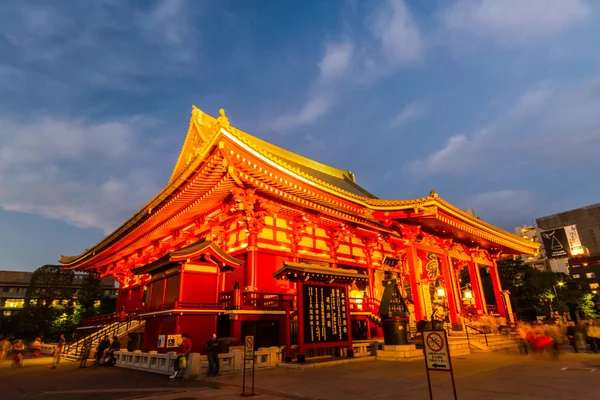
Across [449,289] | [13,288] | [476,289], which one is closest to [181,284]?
[449,289]

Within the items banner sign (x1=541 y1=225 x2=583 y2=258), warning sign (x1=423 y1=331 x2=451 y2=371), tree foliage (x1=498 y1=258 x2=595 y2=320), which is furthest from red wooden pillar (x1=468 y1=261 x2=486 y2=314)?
banner sign (x1=541 y1=225 x2=583 y2=258)

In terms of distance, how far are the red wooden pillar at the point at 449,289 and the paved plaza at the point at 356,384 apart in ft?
25.4

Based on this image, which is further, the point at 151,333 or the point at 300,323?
the point at 151,333

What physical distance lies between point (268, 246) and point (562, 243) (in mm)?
49124

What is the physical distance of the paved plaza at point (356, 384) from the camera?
686 cm

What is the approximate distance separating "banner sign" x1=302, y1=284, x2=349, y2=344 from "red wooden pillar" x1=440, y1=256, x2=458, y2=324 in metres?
9.09

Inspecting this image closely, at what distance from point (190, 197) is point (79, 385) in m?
8.75

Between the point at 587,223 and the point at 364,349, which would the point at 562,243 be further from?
the point at 364,349

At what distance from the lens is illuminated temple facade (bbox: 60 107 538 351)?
42.9 ft

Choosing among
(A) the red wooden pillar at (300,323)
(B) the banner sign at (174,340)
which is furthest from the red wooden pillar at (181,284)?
(A) the red wooden pillar at (300,323)

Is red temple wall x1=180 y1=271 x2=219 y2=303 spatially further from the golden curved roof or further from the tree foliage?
the tree foliage

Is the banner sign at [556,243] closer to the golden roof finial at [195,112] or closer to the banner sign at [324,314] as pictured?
the banner sign at [324,314]

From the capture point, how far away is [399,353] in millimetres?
13016

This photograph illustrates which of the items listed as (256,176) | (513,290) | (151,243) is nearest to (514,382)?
(256,176)
